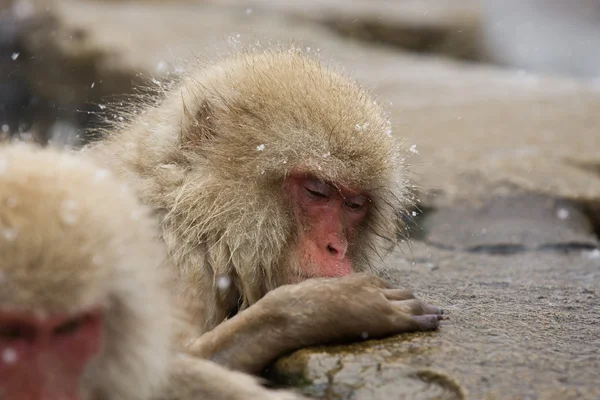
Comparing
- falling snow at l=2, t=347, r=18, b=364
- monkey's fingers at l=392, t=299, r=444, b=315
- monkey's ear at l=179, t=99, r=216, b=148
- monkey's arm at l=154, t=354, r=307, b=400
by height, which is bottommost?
monkey's arm at l=154, t=354, r=307, b=400

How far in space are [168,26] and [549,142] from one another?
615cm

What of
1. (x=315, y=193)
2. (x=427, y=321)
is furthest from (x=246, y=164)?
(x=427, y=321)

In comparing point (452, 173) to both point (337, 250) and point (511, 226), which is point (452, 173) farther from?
point (337, 250)

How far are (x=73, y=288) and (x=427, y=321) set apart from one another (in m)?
1.49

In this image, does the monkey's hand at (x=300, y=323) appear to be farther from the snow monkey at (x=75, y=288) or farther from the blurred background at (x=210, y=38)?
the blurred background at (x=210, y=38)

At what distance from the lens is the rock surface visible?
2787 millimetres

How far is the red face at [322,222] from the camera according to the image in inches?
140

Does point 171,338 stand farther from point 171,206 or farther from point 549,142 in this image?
point 549,142

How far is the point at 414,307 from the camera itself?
3131mm

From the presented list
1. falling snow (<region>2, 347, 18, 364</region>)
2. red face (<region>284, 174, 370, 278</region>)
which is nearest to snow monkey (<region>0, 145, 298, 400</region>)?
falling snow (<region>2, 347, 18, 364</region>)

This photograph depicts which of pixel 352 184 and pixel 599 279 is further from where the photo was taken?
pixel 599 279

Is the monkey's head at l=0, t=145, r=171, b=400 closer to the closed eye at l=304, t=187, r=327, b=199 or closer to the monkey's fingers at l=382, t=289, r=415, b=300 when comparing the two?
the monkey's fingers at l=382, t=289, r=415, b=300

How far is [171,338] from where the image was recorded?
2.52m

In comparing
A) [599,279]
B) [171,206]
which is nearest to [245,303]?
[171,206]
